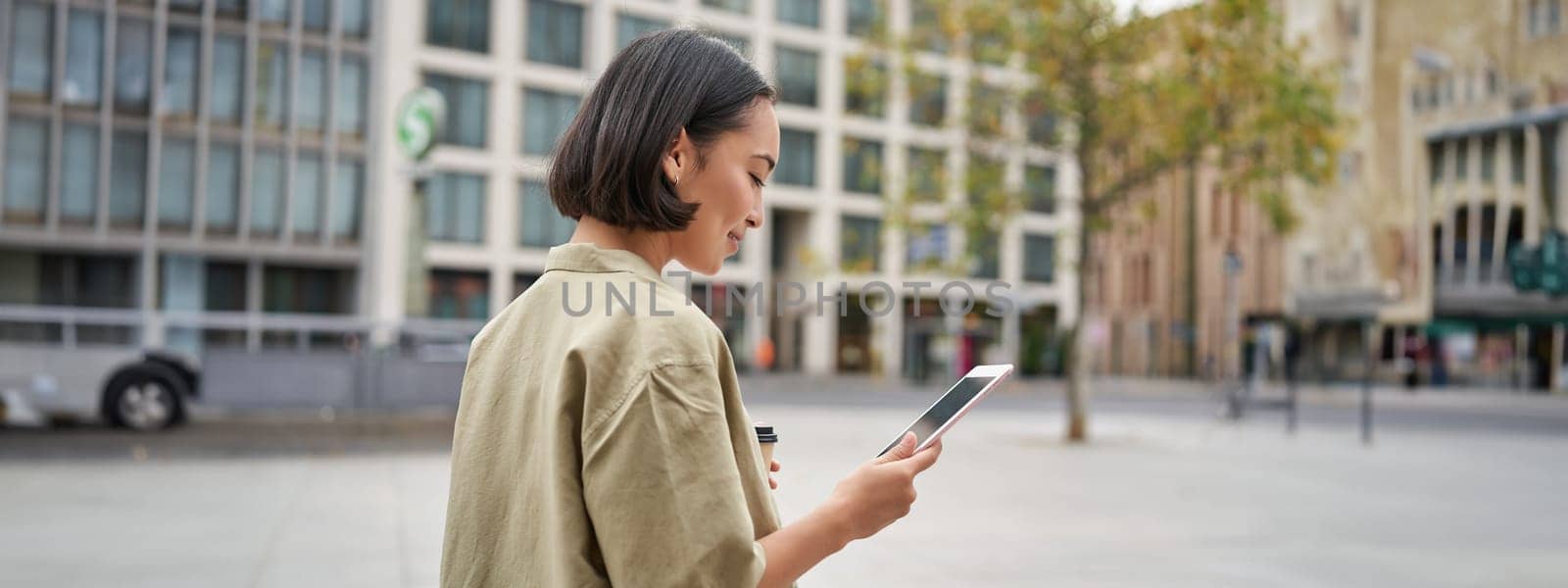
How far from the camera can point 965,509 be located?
957 centimetres

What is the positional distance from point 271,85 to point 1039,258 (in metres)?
29.8

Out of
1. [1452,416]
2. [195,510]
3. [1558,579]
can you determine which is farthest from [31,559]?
[1452,416]

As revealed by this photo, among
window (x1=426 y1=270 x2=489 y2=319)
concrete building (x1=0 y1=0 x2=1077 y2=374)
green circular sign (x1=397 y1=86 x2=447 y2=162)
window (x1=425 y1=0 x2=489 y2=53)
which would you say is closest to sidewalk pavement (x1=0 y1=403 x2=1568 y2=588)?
green circular sign (x1=397 y1=86 x2=447 y2=162)

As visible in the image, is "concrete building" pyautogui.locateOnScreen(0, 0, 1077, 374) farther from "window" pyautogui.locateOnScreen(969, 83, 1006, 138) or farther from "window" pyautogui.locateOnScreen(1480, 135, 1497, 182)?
"window" pyautogui.locateOnScreen(1480, 135, 1497, 182)

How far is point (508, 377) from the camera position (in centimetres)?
148

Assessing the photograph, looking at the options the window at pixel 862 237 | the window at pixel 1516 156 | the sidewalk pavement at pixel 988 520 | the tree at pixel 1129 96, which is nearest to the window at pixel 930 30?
the tree at pixel 1129 96

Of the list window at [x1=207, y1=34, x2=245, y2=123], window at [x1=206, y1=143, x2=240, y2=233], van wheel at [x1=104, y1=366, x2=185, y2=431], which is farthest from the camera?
window at [x1=206, y1=143, x2=240, y2=233]

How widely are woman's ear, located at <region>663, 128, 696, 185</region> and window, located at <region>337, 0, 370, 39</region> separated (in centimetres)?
3681

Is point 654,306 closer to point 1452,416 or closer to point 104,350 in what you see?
point 104,350

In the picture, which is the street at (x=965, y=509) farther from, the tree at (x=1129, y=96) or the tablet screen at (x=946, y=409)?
the tablet screen at (x=946, y=409)

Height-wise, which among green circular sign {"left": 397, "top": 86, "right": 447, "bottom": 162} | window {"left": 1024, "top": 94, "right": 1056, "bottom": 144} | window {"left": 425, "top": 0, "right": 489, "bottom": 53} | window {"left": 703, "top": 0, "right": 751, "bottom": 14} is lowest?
green circular sign {"left": 397, "top": 86, "right": 447, "bottom": 162}

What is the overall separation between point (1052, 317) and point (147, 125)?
33.8 metres

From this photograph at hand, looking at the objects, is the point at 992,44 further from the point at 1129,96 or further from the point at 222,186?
the point at 222,186

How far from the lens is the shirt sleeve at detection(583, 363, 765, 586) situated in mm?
1227
